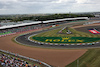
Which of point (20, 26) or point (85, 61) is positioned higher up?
point (20, 26)

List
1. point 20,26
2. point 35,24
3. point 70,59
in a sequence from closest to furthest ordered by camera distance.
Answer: point 70,59 → point 20,26 → point 35,24

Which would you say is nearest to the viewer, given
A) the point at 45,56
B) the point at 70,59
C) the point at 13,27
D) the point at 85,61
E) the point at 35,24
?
the point at 85,61

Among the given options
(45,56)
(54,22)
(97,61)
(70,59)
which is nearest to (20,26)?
(54,22)

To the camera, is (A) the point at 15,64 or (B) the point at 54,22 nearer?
(A) the point at 15,64

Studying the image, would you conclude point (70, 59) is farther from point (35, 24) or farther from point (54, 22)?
point (54, 22)

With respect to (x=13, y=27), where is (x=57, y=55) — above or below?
below

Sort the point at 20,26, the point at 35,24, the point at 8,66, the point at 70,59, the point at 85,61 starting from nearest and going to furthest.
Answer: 1. the point at 8,66
2. the point at 85,61
3. the point at 70,59
4. the point at 20,26
5. the point at 35,24

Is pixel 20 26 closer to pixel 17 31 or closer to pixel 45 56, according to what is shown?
pixel 17 31

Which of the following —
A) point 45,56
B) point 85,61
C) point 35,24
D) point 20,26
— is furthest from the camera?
point 35,24

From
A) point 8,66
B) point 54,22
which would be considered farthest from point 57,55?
point 54,22
